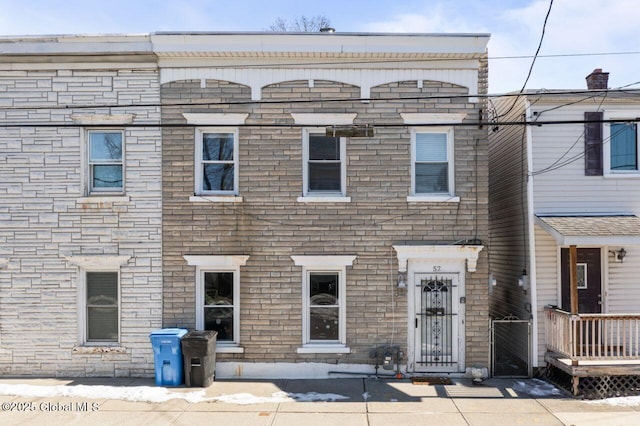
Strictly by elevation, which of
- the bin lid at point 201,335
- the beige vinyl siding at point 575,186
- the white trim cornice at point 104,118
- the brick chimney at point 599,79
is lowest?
the bin lid at point 201,335

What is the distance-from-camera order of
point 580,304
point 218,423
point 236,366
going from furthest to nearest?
1. point 580,304
2. point 236,366
3. point 218,423

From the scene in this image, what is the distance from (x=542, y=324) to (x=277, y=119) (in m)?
6.79

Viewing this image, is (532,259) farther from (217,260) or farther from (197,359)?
(197,359)

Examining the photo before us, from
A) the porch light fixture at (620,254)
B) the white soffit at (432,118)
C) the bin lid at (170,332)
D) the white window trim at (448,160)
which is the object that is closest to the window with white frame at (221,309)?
the bin lid at (170,332)

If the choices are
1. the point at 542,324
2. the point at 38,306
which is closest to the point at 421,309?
the point at 542,324

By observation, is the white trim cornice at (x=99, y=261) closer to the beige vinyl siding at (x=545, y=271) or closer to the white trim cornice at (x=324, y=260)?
the white trim cornice at (x=324, y=260)

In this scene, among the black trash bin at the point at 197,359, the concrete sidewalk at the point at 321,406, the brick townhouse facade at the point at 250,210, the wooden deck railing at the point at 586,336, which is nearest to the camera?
the concrete sidewalk at the point at 321,406

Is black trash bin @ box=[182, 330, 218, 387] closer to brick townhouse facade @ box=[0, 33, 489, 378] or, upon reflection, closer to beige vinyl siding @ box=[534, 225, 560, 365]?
brick townhouse facade @ box=[0, 33, 489, 378]

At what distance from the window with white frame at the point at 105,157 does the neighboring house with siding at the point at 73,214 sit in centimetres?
17

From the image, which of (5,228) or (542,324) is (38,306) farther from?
(542,324)

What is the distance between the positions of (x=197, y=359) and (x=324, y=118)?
5.21 meters

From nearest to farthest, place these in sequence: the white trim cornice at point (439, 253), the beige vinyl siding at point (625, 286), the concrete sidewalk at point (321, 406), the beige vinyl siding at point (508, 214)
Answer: the concrete sidewalk at point (321, 406)
the white trim cornice at point (439, 253)
the beige vinyl siding at point (625, 286)
the beige vinyl siding at point (508, 214)

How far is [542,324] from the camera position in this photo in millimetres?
9344

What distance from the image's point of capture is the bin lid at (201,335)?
8484 millimetres
